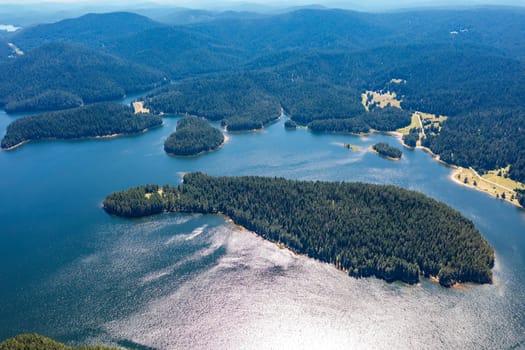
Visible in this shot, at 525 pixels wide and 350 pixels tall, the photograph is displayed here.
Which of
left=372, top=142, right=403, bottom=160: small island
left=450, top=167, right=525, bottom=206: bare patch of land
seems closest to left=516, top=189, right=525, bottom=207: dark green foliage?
left=450, top=167, right=525, bottom=206: bare patch of land

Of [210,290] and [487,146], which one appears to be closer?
[210,290]

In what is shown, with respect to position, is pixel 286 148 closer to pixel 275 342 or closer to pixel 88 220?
pixel 88 220

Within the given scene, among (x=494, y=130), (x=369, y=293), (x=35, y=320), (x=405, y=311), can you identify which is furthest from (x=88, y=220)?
(x=494, y=130)

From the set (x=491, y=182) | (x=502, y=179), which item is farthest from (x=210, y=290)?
(x=502, y=179)

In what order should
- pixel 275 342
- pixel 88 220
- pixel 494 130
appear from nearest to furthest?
pixel 275 342
pixel 88 220
pixel 494 130

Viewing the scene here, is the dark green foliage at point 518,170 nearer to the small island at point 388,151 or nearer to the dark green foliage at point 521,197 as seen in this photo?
the dark green foliage at point 521,197

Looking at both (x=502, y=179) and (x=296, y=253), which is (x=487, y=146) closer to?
(x=502, y=179)
